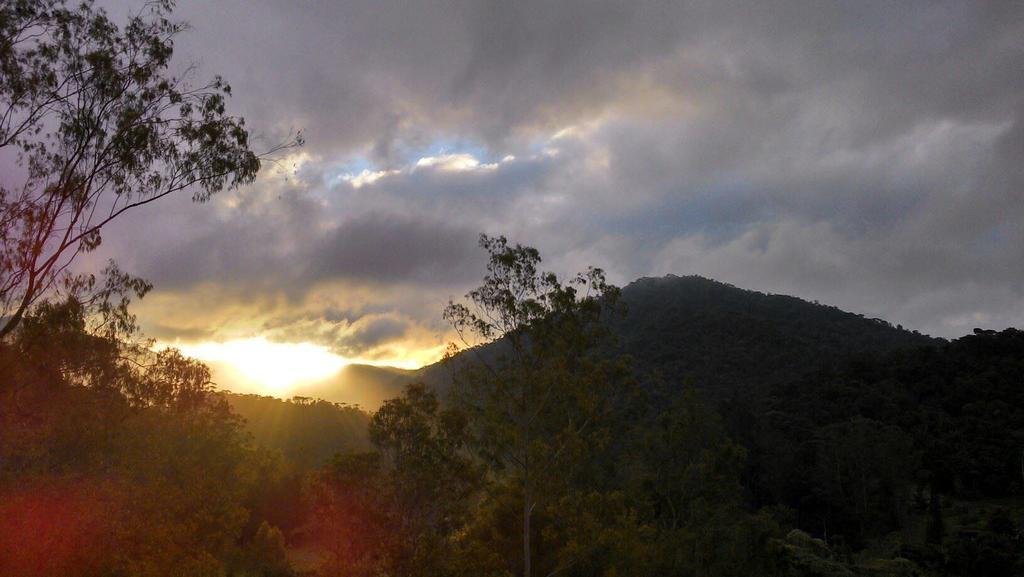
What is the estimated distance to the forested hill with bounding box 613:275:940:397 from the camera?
83.6 m

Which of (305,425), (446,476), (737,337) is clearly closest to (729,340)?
(737,337)

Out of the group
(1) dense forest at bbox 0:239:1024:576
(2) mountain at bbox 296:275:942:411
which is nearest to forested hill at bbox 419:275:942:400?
(2) mountain at bbox 296:275:942:411

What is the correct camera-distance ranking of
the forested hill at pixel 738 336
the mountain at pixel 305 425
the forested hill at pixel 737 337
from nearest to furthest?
the mountain at pixel 305 425, the forested hill at pixel 737 337, the forested hill at pixel 738 336

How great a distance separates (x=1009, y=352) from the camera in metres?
74.9

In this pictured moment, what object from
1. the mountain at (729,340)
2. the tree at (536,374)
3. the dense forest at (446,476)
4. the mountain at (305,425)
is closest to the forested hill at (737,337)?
the mountain at (729,340)

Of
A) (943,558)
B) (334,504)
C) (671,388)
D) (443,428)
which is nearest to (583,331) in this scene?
(443,428)

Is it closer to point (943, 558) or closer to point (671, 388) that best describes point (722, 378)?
point (671, 388)

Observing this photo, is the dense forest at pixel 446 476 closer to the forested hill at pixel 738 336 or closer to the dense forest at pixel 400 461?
the dense forest at pixel 400 461

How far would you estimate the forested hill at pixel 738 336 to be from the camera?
83625 mm

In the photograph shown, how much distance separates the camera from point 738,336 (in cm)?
10025

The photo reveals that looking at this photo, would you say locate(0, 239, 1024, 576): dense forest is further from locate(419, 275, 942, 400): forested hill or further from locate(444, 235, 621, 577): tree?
locate(419, 275, 942, 400): forested hill

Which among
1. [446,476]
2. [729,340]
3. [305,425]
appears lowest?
[446,476]

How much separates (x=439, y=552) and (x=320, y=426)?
55424 mm

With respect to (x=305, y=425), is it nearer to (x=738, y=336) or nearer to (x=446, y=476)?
(x=446, y=476)
